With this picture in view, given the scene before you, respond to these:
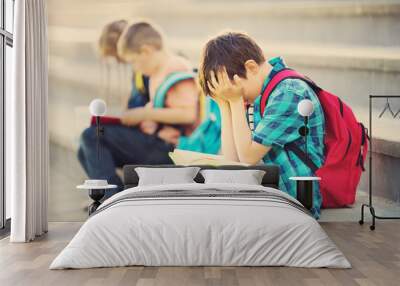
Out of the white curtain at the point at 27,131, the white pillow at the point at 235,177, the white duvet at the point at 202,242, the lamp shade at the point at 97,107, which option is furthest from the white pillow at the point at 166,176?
the white duvet at the point at 202,242

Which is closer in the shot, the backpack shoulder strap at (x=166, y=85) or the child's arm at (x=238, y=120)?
the child's arm at (x=238, y=120)

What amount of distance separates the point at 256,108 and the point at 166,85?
4.04 feet

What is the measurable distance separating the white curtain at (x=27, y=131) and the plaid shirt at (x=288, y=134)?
279cm

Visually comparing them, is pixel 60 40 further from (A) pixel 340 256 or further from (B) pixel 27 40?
(A) pixel 340 256

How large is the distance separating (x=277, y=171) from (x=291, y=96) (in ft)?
3.47

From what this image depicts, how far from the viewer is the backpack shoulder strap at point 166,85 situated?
25.9 ft

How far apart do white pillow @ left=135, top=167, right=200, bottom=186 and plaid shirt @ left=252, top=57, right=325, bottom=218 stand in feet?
3.72

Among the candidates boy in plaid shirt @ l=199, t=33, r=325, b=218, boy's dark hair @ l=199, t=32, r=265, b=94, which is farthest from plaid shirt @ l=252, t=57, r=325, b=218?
boy's dark hair @ l=199, t=32, r=265, b=94

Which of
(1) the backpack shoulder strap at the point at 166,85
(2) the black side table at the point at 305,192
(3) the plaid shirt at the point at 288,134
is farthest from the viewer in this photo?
(1) the backpack shoulder strap at the point at 166,85

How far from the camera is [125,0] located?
7961 mm

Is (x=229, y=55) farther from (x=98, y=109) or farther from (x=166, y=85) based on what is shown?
(x=98, y=109)

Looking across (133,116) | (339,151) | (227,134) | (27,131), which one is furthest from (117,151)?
(339,151)

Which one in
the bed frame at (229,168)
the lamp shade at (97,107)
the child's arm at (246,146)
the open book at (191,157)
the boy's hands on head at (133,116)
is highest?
the lamp shade at (97,107)

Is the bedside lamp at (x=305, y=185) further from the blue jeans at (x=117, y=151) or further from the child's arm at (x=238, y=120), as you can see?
the blue jeans at (x=117, y=151)
